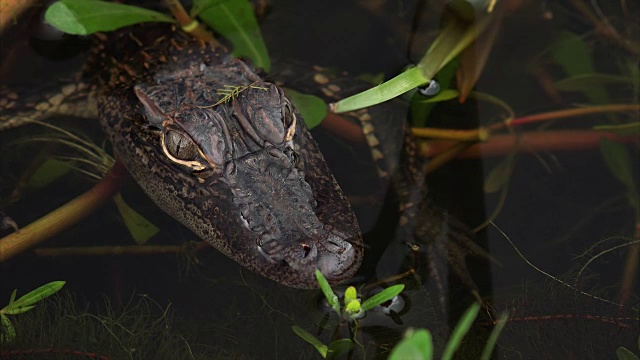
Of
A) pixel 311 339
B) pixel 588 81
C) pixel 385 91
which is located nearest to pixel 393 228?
pixel 385 91

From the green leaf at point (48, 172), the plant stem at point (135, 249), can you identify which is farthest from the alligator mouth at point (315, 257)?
the green leaf at point (48, 172)

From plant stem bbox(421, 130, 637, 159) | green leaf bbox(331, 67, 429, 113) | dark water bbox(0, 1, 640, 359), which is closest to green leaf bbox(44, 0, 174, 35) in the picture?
dark water bbox(0, 1, 640, 359)

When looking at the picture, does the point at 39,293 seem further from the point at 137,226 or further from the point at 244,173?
the point at 244,173

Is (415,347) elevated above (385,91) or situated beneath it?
elevated above

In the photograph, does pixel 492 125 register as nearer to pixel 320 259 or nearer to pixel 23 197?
pixel 320 259

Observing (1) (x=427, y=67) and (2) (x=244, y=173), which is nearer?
(2) (x=244, y=173)

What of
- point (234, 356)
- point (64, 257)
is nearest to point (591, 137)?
point (234, 356)

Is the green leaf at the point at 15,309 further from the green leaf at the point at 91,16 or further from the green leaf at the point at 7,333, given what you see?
the green leaf at the point at 91,16
